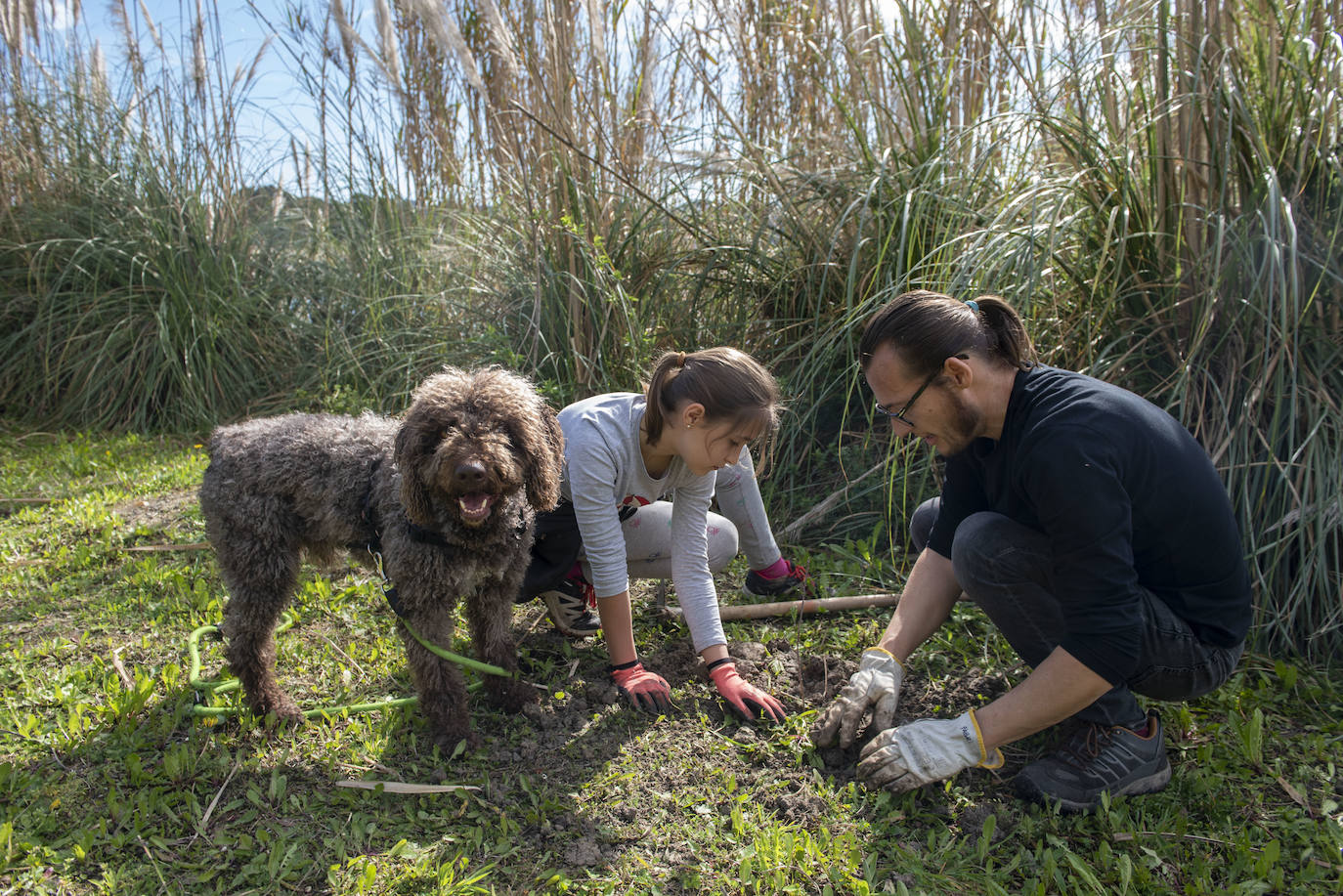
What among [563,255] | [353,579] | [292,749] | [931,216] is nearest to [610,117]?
[563,255]

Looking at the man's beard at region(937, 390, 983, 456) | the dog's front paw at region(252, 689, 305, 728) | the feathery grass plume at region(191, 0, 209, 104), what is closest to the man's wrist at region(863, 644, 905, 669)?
the man's beard at region(937, 390, 983, 456)

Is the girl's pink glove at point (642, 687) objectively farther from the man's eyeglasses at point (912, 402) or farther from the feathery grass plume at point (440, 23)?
the feathery grass plume at point (440, 23)

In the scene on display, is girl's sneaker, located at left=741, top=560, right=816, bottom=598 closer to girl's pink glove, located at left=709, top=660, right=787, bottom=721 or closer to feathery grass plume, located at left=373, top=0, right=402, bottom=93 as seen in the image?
girl's pink glove, located at left=709, top=660, right=787, bottom=721

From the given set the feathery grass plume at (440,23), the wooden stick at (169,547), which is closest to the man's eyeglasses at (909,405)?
the wooden stick at (169,547)

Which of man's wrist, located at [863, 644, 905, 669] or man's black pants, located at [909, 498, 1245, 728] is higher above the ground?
man's black pants, located at [909, 498, 1245, 728]

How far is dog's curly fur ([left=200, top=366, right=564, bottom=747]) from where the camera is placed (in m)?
2.33

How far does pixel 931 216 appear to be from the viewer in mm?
3838

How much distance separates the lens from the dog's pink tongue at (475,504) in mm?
2248

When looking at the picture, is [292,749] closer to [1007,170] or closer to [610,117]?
[610,117]

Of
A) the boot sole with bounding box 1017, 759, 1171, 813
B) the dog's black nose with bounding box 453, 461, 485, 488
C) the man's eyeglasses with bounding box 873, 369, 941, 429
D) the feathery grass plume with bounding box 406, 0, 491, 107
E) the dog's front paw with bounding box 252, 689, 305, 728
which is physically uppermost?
the feathery grass plume with bounding box 406, 0, 491, 107

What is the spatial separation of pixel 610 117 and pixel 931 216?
1.98 m

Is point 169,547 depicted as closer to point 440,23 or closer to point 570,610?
point 570,610

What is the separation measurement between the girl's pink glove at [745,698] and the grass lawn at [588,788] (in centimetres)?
6

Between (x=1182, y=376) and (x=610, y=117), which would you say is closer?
(x=1182, y=376)
